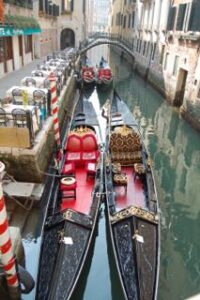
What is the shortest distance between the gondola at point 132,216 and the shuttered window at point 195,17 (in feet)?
26.6

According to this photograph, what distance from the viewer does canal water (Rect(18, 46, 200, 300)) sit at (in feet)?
17.5

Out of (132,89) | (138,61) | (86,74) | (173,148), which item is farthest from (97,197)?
(138,61)

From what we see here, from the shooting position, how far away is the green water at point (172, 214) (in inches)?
211

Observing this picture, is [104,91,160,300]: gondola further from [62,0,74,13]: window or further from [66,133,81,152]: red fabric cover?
[62,0,74,13]: window

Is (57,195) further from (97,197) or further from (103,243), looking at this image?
(103,243)

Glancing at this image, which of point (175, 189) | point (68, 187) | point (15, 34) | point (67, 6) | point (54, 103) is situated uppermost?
point (67, 6)

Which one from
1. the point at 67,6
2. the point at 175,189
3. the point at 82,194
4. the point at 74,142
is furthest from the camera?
the point at 67,6

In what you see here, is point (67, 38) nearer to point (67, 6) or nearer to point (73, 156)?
point (67, 6)

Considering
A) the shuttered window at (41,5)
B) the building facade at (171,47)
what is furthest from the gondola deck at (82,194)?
the shuttered window at (41,5)

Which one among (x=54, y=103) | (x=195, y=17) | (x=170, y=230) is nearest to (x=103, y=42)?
(x=195, y=17)

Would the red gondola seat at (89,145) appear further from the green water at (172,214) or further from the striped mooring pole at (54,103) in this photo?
the green water at (172,214)

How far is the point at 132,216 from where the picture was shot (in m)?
5.04

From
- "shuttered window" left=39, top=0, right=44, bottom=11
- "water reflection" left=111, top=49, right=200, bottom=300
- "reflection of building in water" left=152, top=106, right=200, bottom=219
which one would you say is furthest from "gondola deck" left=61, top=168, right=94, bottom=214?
"shuttered window" left=39, top=0, right=44, bottom=11

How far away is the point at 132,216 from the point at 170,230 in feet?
7.19
